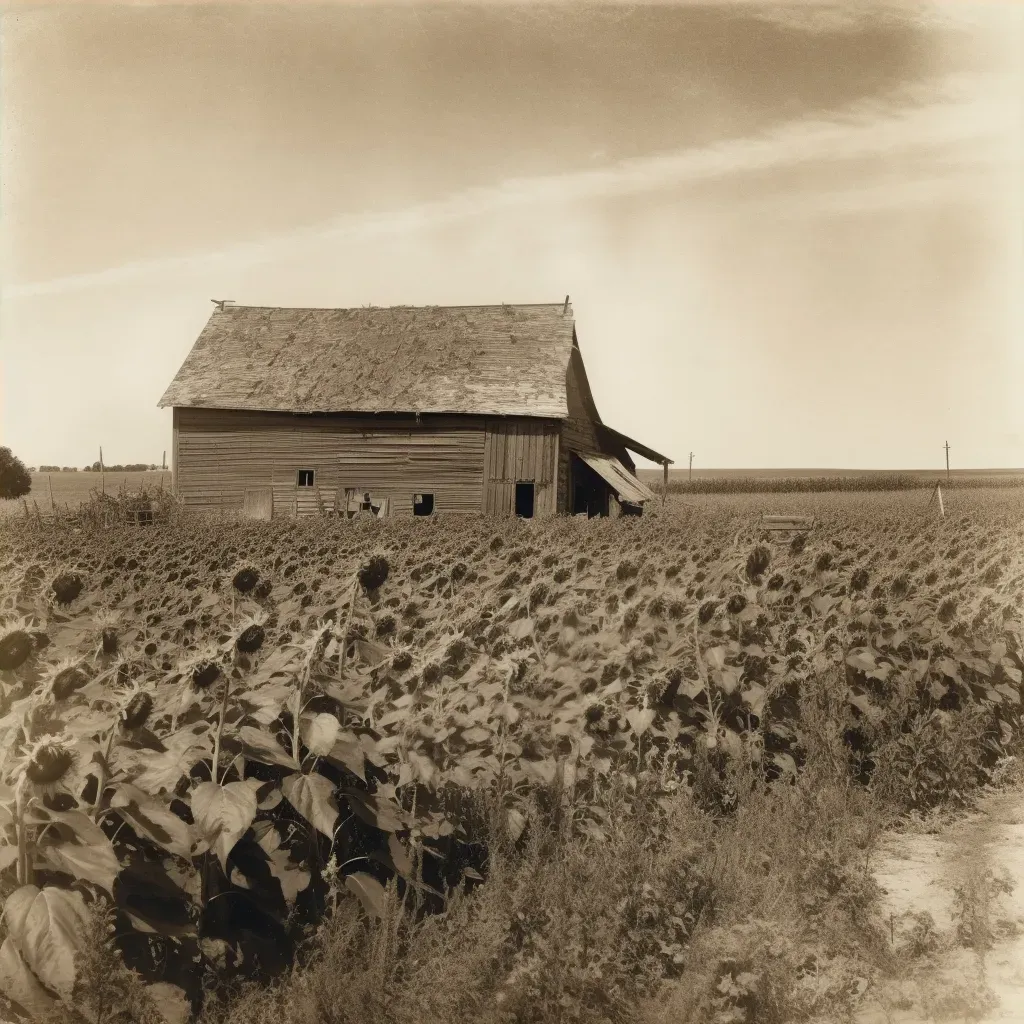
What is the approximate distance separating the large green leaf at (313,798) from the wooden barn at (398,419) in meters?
24.2

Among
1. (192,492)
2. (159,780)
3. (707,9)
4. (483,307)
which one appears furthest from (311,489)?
(159,780)

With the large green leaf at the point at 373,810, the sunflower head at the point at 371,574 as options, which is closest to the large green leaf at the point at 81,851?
the large green leaf at the point at 373,810

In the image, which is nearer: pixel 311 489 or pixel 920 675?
pixel 920 675

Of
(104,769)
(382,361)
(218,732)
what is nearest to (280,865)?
(218,732)

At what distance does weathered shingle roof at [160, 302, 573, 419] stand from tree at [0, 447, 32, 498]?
24.9m

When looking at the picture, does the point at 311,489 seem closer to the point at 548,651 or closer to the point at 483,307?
the point at 483,307

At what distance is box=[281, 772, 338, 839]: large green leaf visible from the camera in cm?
323

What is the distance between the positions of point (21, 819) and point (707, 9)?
6030mm

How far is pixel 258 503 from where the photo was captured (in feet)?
95.6

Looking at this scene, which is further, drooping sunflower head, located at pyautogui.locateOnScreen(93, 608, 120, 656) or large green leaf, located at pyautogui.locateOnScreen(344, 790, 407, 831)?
large green leaf, located at pyautogui.locateOnScreen(344, 790, 407, 831)

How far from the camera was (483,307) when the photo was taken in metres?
31.5

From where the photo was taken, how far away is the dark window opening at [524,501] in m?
28.0

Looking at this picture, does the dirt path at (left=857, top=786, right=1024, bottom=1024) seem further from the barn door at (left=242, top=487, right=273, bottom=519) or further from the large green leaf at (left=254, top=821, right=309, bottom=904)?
the barn door at (left=242, top=487, right=273, bottom=519)

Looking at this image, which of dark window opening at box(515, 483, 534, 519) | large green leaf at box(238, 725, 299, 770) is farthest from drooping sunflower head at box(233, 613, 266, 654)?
dark window opening at box(515, 483, 534, 519)
